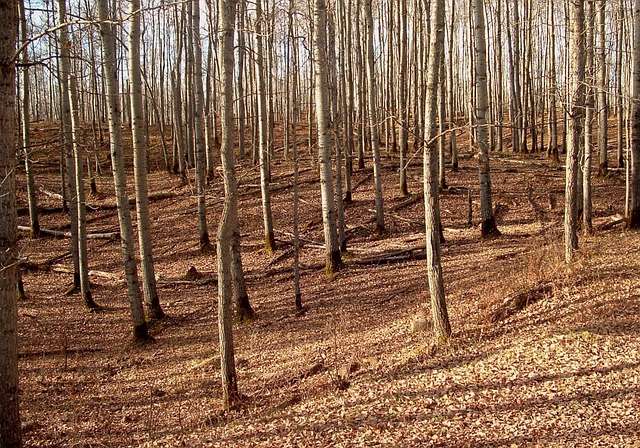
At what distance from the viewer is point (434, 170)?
258 inches

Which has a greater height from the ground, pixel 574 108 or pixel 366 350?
pixel 574 108

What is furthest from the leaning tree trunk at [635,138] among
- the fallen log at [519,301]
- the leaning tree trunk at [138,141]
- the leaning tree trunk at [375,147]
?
the leaning tree trunk at [138,141]

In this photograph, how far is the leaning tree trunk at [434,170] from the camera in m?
6.37

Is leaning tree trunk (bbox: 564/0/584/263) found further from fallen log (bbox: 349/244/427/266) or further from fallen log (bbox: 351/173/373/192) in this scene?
fallen log (bbox: 351/173/373/192)

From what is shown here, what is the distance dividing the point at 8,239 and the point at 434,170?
179 inches

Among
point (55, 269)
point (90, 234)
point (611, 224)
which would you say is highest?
point (611, 224)

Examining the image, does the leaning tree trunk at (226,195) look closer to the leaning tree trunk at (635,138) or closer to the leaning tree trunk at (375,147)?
the leaning tree trunk at (375,147)

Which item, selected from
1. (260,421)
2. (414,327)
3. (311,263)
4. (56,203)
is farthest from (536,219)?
(56,203)

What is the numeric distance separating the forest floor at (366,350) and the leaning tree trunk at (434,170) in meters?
0.55

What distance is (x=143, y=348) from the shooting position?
32.3ft

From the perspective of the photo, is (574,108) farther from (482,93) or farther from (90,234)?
(90,234)

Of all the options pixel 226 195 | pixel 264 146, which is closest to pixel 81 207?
pixel 264 146

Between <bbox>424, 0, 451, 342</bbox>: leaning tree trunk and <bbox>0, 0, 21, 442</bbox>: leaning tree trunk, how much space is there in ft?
13.9

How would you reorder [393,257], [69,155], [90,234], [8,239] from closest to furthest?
1. [8,239]
2. [69,155]
3. [393,257]
4. [90,234]
